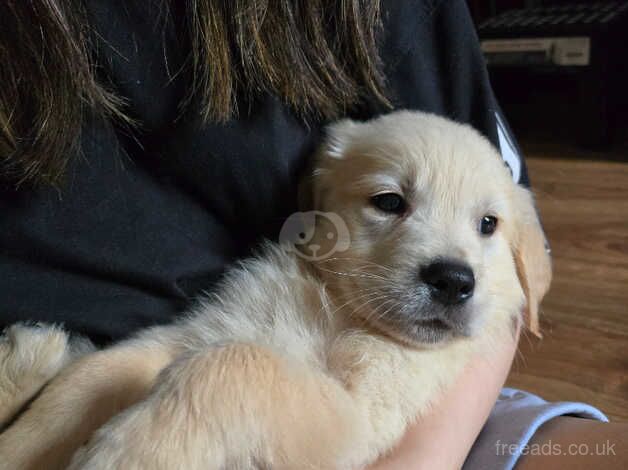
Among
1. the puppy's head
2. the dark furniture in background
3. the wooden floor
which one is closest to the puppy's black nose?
the puppy's head

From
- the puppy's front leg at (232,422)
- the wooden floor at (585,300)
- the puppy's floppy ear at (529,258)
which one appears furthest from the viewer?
the wooden floor at (585,300)

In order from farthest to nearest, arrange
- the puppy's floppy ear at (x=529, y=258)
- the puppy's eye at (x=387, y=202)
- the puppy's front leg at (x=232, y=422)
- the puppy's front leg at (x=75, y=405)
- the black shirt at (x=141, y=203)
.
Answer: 1. the puppy's floppy ear at (x=529, y=258)
2. the puppy's eye at (x=387, y=202)
3. the black shirt at (x=141, y=203)
4. the puppy's front leg at (x=75, y=405)
5. the puppy's front leg at (x=232, y=422)

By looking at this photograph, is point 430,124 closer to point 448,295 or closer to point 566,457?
point 448,295

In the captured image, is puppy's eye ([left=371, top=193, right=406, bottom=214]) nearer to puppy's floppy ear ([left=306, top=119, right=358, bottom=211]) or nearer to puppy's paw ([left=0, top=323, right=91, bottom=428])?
puppy's floppy ear ([left=306, top=119, right=358, bottom=211])

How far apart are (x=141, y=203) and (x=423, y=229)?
520mm

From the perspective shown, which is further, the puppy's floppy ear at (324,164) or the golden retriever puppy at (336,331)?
the puppy's floppy ear at (324,164)

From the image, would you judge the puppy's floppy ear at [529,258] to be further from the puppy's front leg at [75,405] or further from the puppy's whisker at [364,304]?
the puppy's front leg at [75,405]

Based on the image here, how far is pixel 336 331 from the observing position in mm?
1103

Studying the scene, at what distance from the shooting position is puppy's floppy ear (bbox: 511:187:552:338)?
1343mm

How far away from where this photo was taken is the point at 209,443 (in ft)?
2.75

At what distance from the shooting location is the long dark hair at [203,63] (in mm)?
963

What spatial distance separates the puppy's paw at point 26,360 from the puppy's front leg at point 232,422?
0.99 feet

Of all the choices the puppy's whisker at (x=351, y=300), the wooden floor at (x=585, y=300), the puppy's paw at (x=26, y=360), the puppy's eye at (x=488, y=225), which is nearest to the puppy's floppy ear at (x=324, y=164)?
the puppy's whisker at (x=351, y=300)

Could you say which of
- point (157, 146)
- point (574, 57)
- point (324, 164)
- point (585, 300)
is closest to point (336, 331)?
point (324, 164)
